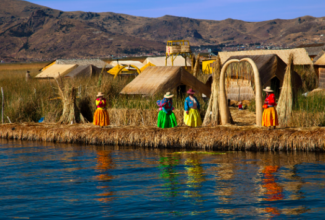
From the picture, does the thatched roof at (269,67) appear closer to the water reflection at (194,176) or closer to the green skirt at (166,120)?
the green skirt at (166,120)

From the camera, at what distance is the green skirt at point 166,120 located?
12.5m

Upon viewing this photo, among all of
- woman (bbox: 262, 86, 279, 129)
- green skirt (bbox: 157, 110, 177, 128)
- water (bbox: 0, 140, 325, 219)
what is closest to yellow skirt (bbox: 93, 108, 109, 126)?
water (bbox: 0, 140, 325, 219)

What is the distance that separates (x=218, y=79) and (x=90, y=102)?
537cm

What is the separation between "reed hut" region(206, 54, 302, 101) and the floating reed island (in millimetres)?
5114

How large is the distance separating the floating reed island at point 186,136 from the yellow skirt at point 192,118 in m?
0.25

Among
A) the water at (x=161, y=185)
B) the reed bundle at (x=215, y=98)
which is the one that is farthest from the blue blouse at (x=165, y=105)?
the water at (x=161, y=185)

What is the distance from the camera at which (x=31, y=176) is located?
30.6 ft

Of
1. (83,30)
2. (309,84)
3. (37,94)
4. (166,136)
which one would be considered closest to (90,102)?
(37,94)

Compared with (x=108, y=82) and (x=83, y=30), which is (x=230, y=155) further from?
(x=83, y=30)

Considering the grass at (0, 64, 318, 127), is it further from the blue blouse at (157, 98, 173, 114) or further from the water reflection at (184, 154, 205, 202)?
the water reflection at (184, 154, 205, 202)

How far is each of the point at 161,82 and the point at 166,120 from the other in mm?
4934

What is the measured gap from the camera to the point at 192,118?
493 inches

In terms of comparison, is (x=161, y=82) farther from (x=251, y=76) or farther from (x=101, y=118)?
(x=101, y=118)

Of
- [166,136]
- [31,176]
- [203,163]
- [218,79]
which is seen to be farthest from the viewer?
[218,79]
